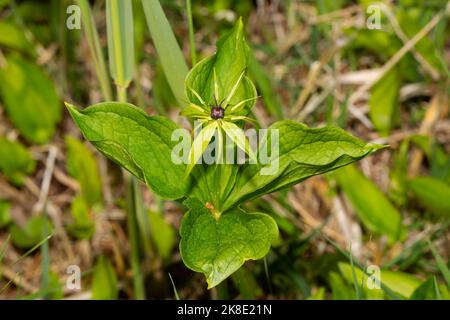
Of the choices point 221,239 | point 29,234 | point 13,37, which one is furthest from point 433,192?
point 13,37

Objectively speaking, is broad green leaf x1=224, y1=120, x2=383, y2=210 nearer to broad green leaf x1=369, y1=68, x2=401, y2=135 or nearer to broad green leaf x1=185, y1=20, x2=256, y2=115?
broad green leaf x1=185, y1=20, x2=256, y2=115

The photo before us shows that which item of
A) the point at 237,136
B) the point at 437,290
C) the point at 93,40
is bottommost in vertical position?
the point at 437,290

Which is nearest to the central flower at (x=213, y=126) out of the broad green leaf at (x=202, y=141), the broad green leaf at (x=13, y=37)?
the broad green leaf at (x=202, y=141)

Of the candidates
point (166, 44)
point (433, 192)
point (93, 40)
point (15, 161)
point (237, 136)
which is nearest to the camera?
point (237, 136)

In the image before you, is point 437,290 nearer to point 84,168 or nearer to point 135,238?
point 135,238

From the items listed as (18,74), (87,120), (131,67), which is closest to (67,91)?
(18,74)

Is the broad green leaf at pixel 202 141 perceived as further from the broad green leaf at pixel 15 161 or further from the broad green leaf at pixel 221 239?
the broad green leaf at pixel 15 161
